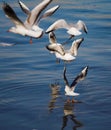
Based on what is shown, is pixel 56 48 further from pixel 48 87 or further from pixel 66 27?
pixel 48 87

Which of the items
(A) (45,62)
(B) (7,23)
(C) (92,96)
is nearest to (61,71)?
(A) (45,62)

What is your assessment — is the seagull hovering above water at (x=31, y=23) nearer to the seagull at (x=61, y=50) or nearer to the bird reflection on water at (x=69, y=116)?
the seagull at (x=61, y=50)

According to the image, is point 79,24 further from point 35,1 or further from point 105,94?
point 35,1

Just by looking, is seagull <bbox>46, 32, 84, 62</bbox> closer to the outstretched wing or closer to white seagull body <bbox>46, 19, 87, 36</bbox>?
the outstretched wing

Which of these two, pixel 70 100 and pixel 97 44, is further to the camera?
pixel 97 44

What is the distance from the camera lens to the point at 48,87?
31.9 ft

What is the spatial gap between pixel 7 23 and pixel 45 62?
582cm

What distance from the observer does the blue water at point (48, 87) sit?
25.4ft

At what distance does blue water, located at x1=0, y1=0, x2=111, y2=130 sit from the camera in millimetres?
7756

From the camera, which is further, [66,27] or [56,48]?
[66,27]

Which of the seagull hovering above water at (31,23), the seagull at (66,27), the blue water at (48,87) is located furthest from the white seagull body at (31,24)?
the blue water at (48,87)

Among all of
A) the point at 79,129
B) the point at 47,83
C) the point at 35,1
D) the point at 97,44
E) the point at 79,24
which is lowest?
the point at 35,1

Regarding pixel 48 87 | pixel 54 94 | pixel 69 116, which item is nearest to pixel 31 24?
pixel 69 116

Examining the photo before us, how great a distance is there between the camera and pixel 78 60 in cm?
1206
